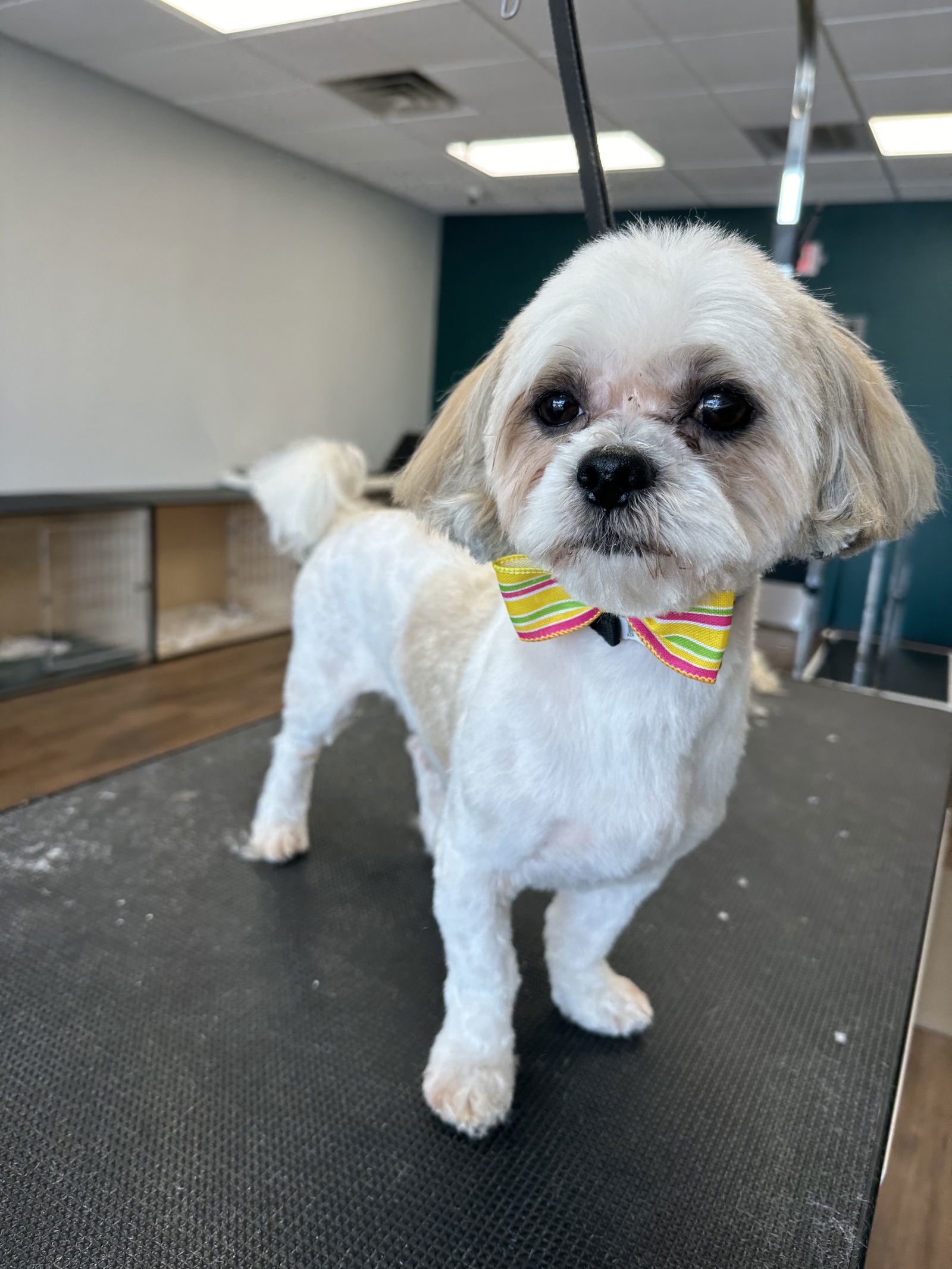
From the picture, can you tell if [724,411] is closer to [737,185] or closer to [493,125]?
[493,125]

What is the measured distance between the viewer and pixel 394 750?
77.6 inches

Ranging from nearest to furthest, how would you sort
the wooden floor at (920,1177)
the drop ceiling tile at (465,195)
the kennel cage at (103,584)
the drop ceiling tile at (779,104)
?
1. the wooden floor at (920,1177)
2. the drop ceiling tile at (779,104)
3. the kennel cage at (103,584)
4. the drop ceiling tile at (465,195)

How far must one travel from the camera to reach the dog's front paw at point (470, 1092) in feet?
3.03

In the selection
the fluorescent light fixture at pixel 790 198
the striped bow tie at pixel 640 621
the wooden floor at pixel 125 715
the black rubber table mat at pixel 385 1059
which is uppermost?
the fluorescent light fixture at pixel 790 198

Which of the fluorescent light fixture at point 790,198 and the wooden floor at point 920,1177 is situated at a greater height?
the fluorescent light fixture at point 790,198

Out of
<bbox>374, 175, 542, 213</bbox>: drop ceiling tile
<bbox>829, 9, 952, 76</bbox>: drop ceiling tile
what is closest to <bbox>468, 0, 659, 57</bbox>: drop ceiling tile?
<bbox>829, 9, 952, 76</bbox>: drop ceiling tile

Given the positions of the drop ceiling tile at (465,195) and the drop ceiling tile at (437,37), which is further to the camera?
the drop ceiling tile at (465,195)

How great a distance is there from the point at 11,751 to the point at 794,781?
2.13m

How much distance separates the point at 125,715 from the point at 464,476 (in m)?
2.31

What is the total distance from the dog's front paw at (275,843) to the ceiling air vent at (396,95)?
2.65m

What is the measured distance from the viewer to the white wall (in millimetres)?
2932

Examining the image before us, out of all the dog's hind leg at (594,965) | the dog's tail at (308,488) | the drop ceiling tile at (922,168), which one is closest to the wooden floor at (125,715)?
the dog's tail at (308,488)

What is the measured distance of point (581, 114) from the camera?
2.83 ft

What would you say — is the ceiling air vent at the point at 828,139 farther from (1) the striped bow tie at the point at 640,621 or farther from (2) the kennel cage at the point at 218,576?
(1) the striped bow tie at the point at 640,621
